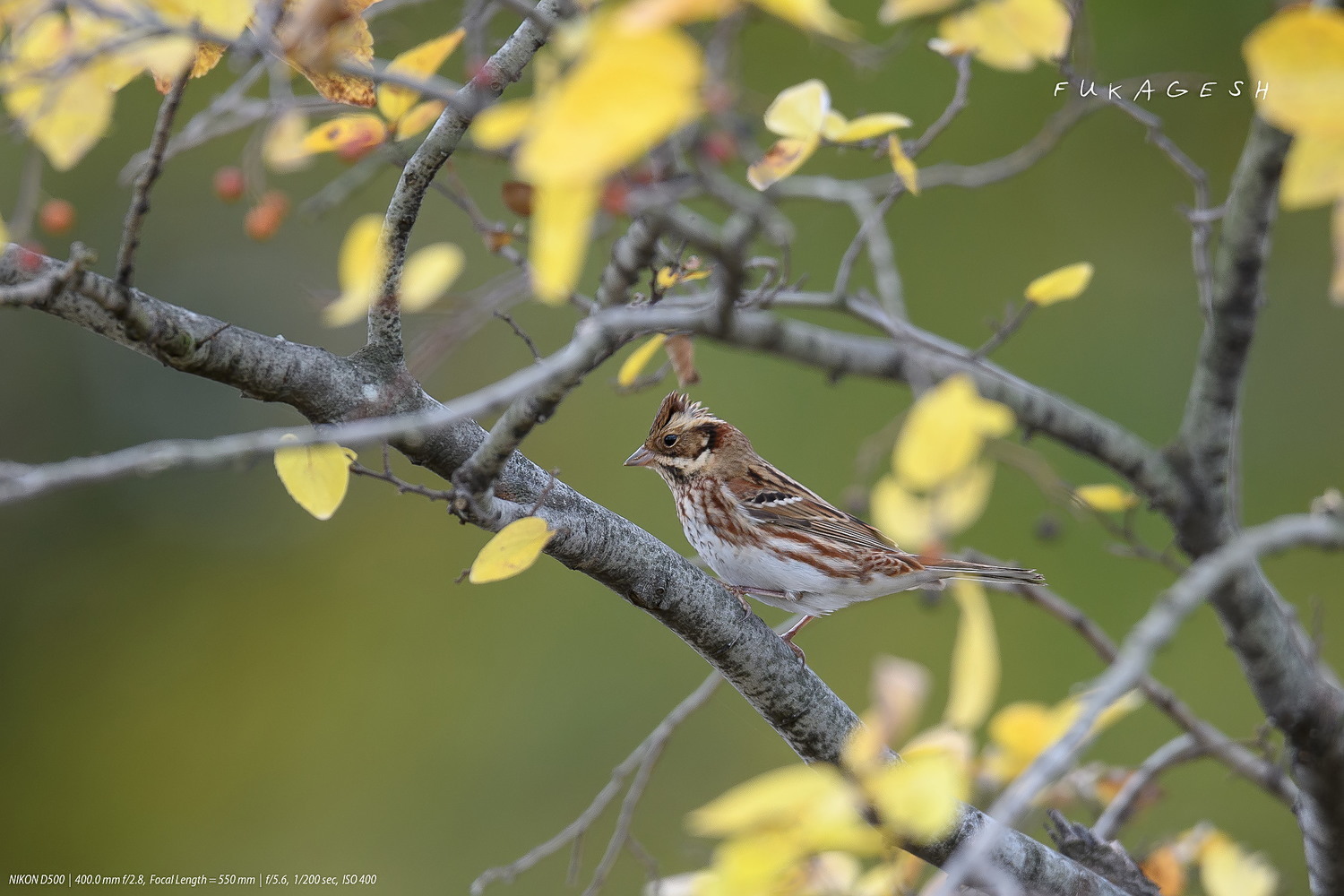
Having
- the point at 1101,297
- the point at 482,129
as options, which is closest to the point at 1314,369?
the point at 1101,297

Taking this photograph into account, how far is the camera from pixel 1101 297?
4.38m

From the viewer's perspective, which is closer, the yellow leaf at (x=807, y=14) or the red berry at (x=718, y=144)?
the yellow leaf at (x=807, y=14)

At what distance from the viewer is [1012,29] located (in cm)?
107

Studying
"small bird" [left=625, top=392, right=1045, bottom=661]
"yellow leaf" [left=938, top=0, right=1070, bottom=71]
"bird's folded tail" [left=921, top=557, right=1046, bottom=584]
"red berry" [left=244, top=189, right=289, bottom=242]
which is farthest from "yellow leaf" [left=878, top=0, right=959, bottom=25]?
"small bird" [left=625, top=392, right=1045, bottom=661]

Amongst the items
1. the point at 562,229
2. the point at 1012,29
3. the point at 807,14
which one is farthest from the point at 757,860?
the point at 1012,29

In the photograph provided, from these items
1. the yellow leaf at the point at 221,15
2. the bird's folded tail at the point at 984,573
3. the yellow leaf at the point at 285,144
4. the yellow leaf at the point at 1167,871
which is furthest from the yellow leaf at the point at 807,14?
the yellow leaf at the point at 1167,871

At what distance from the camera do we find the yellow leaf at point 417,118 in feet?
4.41

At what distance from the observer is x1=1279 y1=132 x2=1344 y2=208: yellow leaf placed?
0.75m

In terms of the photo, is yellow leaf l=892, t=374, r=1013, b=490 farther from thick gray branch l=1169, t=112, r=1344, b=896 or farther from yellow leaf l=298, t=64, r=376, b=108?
yellow leaf l=298, t=64, r=376, b=108

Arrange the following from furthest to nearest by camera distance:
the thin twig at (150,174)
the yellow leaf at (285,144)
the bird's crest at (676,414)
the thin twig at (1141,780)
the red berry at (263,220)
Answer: the bird's crest at (676,414) < the red berry at (263,220) < the thin twig at (1141,780) < the yellow leaf at (285,144) < the thin twig at (150,174)

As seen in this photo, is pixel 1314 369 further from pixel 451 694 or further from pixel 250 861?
pixel 250 861

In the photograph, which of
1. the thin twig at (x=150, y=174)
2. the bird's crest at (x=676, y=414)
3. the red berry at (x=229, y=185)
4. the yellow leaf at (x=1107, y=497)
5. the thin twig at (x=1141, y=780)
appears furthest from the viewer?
the bird's crest at (x=676, y=414)

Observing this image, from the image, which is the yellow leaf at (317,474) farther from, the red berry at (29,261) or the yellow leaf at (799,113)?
the yellow leaf at (799,113)

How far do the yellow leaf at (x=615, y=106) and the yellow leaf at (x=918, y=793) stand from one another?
0.45m
